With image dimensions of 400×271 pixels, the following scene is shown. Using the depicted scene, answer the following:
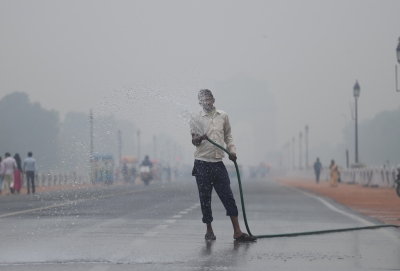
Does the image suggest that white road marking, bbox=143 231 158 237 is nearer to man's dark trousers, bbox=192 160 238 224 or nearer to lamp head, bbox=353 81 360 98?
man's dark trousers, bbox=192 160 238 224

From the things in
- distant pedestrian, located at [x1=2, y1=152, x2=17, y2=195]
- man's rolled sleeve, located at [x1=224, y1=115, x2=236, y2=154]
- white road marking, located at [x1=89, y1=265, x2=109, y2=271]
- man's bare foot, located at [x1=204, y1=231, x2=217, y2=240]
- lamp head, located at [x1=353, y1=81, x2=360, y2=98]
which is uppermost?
lamp head, located at [x1=353, y1=81, x2=360, y2=98]

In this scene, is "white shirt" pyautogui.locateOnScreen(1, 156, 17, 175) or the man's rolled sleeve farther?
"white shirt" pyautogui.locateOnScreen(1, 156, 17, 175)

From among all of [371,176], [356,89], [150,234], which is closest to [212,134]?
[150,234]

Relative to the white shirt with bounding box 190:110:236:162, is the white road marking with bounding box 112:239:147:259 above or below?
below

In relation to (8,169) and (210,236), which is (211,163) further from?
(8,169)

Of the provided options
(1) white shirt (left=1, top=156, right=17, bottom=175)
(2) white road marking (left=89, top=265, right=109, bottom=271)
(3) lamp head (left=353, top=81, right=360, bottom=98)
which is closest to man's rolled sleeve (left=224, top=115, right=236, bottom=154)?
(2) white road marking (left=89, top=265, right=109, bottom=271)

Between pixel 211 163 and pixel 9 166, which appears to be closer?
pixel 211 163

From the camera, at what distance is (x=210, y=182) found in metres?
13.0

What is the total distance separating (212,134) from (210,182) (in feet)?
2.07

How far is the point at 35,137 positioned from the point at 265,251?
14312 centimetres

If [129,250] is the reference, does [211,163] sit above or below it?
above

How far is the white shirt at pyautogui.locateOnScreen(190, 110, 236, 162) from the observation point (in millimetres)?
12883

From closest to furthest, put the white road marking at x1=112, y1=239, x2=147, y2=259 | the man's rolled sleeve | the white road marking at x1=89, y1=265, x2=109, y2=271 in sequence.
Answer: the white road marking at x1=89, y1=265, x2=109, y2=271 < the white road marking at x1=112, y1=239, x2=147, y2=259 < the man's rolled sleeve

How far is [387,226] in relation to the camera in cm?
1614
